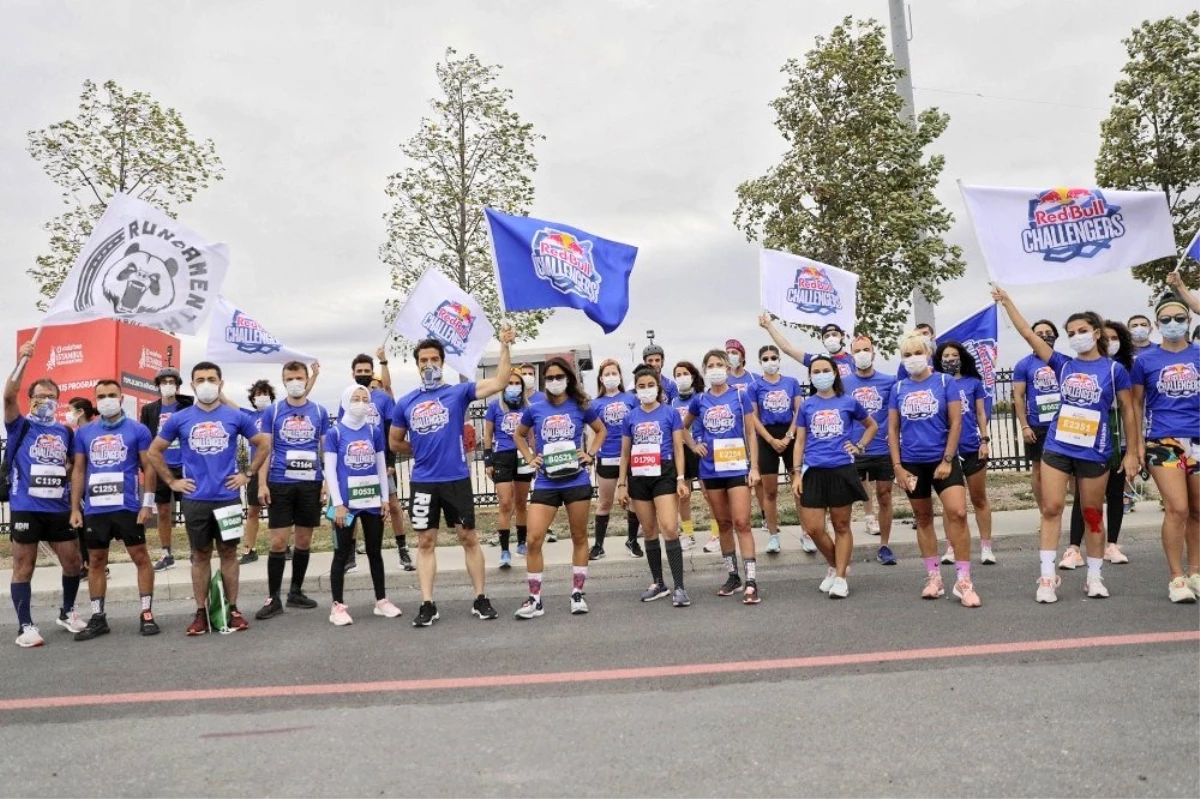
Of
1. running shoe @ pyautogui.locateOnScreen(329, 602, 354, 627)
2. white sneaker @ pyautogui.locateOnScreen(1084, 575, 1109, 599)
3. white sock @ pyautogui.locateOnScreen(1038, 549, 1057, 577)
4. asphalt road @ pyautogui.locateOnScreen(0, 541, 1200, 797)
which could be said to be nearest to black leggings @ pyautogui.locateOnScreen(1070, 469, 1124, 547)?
asphalt road @ pyautogui.locateOnScreen(0, 541, 1200, 797)

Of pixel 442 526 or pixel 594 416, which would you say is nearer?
pixel 594 416

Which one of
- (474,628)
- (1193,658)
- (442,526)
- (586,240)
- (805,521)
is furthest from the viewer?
(442,526)

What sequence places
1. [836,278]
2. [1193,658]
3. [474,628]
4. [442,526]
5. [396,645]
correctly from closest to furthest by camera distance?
[1193,658], [396,645], [474,628], [836,278], [442,526]

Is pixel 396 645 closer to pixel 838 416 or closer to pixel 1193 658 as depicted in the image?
pixel 838 416

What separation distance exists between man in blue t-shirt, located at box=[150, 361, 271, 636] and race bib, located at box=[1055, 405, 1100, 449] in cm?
619

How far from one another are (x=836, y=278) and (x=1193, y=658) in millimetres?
6439

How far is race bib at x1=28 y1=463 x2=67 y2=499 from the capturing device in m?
7.00

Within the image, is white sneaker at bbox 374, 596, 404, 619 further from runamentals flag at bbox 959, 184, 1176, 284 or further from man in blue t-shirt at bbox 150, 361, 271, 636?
runamentals flag at bbox 959, 184, 1176, 284

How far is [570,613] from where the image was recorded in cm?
706

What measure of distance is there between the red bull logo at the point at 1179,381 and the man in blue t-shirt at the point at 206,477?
22.4 feet

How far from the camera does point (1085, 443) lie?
641 centimetres

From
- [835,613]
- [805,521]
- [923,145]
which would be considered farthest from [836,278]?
[923,145]

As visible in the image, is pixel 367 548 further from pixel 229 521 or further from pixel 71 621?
pixel 71 621

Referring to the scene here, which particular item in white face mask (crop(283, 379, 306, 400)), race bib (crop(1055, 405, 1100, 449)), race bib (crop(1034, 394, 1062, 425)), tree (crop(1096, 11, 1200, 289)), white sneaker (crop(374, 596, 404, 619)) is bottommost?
white sneaker (crop(374, 596, 404, 619))
